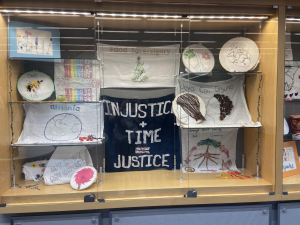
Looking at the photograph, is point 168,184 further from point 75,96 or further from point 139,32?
point 139,32

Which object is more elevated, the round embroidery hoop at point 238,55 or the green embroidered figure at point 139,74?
the round embroidery hoop at point 238,55

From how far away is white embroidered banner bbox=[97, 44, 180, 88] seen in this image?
232cm

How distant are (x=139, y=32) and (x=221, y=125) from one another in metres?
1.36

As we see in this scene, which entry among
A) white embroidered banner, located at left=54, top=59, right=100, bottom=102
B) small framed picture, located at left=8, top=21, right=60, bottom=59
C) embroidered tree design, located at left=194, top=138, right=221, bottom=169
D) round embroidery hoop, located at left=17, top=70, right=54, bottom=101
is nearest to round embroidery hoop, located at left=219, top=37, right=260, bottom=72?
embroidered tree design, located at left=194, top=138, right=221, bottom=169

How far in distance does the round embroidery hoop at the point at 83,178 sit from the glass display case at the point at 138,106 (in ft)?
0.04

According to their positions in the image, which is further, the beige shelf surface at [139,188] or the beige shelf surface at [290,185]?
the beige shelf surface at [290,185]

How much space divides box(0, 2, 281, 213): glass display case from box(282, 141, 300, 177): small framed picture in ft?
0.98

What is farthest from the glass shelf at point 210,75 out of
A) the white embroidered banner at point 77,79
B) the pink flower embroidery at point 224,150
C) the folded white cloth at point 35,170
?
the folded white cloth at point 35,170

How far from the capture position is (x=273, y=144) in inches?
77.9

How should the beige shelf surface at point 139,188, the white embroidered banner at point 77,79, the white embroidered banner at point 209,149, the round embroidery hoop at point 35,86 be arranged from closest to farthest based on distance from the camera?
the beige shelf surface at point 139,188 < the round embroidery hoop at point 35,86 < the white embroidered banner at point 77,79 < the white embroidered banner at point 209,149

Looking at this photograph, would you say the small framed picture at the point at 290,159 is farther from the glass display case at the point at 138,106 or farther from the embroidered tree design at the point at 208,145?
the embroidered tree design at the point at 208,145

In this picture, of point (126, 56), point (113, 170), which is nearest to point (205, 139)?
point (113, 170)

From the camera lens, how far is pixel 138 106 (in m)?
2.39

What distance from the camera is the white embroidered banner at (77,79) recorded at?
2.20 meters
